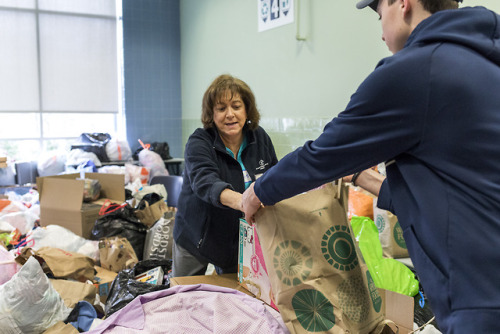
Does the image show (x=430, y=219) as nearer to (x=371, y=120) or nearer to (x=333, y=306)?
(x=371, y=120)

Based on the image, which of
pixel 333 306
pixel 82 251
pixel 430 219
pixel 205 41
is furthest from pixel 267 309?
pixel 205 41

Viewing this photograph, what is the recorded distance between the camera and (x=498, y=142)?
79 centimetres

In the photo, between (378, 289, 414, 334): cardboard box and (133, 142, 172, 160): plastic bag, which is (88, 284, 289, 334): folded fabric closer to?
(378, 289, 414, 334): cardboard box

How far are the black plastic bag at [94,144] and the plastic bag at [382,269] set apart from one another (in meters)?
4.11

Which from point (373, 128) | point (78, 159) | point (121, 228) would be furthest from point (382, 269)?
point (78, 159)

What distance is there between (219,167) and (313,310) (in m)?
0.78

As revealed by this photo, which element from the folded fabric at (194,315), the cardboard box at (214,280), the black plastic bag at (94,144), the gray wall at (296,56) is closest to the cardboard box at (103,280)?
the cardboard box at (214,280)

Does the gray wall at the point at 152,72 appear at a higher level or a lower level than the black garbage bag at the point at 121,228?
higher

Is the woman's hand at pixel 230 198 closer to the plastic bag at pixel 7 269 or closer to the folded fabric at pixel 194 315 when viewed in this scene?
the folded fabric at pixel 194 315

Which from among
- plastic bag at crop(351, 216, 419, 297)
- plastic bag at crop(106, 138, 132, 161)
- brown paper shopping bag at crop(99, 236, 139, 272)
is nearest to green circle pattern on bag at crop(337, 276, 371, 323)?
plastic bag at crop(351, 216, 419, 297)

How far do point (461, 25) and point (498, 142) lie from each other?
22 centimetres

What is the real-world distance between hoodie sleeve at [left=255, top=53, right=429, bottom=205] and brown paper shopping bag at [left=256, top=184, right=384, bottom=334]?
7.4 inches

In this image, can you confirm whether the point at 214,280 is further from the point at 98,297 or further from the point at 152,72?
the point at 152,72

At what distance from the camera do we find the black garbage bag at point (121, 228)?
3.14m
